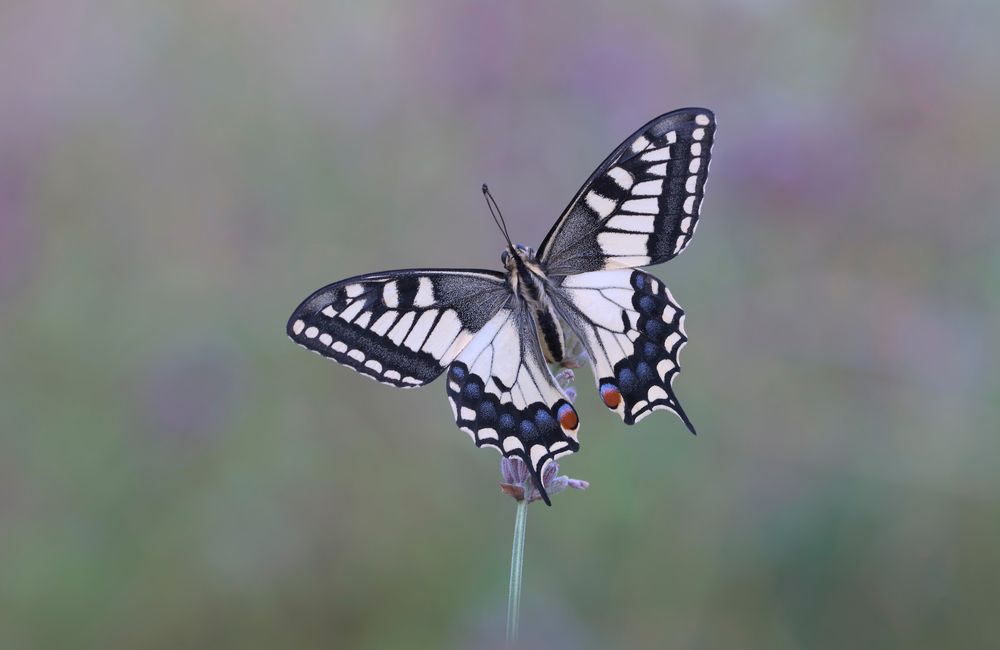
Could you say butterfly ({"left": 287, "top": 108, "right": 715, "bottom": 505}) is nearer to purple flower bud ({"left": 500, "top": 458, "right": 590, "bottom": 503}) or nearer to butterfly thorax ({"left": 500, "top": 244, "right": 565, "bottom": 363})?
butterfly thorax ({"left": 500, "top": 244, "right": 565, "bottom": 363})

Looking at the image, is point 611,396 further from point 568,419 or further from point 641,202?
point 641,202

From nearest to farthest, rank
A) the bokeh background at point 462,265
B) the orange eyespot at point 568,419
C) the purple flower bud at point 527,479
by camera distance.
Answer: the purple flower bud at point 527,479 → the orange eyespot at point 568,419 → the bokeh background at point 462,265

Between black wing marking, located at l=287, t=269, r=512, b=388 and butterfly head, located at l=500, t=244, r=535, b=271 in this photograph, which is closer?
black wing marking, located at l=287, t=269, r=512, b=388

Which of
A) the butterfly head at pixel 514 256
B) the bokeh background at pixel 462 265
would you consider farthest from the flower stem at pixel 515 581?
the bokeh background at pixel 462 265

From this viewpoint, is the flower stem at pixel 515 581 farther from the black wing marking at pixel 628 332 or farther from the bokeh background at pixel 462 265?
the bokeh background at pixel 462 265

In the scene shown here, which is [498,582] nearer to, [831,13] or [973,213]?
[973,213]

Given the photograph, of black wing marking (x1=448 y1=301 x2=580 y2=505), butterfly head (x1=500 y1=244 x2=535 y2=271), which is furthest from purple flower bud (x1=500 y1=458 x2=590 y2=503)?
butterfly head (x1=500 y1=244 x2=535 y2=271)
